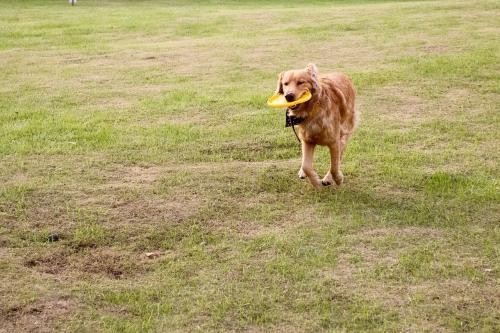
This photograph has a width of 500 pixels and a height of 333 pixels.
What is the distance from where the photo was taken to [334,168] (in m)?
6.15

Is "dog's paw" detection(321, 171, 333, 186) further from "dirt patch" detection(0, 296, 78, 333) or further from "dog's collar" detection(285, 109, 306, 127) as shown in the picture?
"dirt patch" detection(0, 296, 78, 333)

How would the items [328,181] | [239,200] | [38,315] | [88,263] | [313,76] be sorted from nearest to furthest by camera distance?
1. [38,315]
2. [88,263]
3. [313,76]
4. [239,200]
5. [328,181]

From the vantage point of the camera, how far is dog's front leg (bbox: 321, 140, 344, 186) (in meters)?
6.10

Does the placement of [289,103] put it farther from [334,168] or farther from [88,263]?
[88,263]

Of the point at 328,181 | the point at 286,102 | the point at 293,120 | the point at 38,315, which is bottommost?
the point at 38,315

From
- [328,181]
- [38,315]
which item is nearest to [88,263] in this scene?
[38,315]

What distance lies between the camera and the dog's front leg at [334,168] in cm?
610

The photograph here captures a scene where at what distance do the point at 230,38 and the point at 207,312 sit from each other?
409 inches

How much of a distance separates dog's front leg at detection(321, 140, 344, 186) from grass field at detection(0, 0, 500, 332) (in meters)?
0.14

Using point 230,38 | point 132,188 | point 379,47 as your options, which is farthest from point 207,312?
point 230,38

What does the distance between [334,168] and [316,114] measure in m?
0.52

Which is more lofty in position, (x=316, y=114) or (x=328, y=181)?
(x=316, y=114)

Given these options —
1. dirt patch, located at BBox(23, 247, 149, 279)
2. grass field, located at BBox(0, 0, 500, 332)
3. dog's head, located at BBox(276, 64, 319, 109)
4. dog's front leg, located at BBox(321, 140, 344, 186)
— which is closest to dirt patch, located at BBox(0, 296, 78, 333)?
grass field, located at BBox(0, 0, 500, 332)

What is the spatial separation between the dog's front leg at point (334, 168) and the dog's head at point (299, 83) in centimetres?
52
